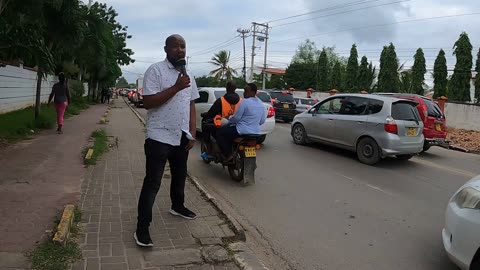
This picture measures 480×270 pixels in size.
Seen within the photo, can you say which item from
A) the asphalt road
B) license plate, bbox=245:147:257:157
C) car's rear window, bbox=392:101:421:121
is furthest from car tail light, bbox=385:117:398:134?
license plate, bbox=245:147:257:157

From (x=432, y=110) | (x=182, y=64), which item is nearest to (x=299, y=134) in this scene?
(x=432, y=110)

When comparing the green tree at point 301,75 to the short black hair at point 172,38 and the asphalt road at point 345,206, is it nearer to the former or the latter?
the asphalt road at point 345,206

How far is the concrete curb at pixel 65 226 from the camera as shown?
14.1 ft

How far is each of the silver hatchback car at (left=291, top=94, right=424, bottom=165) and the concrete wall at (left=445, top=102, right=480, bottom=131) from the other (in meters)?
13.2

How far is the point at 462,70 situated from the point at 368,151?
23761 millimetres

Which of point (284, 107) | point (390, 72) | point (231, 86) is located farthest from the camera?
point (390, 72)

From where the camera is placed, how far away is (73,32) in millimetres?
11844

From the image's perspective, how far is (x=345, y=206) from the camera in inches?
259

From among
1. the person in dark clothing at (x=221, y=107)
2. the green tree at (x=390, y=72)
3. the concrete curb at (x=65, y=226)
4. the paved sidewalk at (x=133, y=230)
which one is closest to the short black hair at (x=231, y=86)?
the person in dark clothing at (x=221, y=107)

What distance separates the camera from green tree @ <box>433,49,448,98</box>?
3431 centimetres

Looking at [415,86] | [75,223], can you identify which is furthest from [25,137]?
[415,86]

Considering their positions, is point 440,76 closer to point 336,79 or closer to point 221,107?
point 336,79

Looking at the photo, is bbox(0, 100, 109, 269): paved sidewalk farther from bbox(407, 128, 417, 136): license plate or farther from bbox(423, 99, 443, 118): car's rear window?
bbox(423, 99, 443, 118): car's rear window

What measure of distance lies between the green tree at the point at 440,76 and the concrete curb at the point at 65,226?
111 ft
